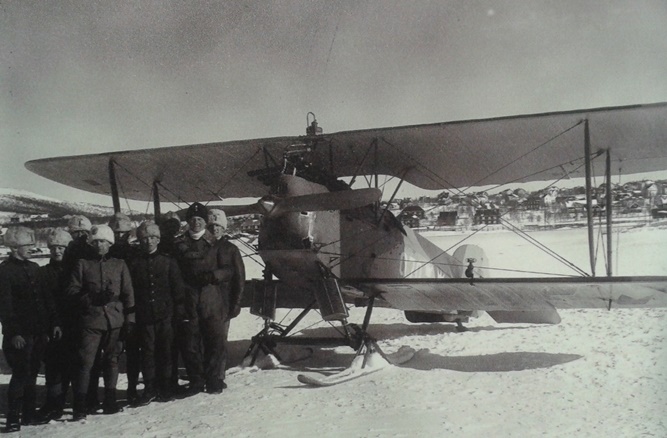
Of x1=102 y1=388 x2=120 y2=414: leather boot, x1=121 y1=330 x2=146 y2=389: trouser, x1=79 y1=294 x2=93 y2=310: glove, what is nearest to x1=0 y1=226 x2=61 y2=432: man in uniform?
x1=79 y1=294 x2=93 y2=310: glove

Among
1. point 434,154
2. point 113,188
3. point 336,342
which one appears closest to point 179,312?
point 336,342

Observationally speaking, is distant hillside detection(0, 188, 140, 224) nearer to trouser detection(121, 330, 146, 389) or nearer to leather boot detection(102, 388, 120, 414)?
trouser detection(121, 330, 146, 389)

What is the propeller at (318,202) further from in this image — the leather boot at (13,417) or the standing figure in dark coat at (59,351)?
the leather boot at (13,417)

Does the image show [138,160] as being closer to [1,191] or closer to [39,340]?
[1,191]

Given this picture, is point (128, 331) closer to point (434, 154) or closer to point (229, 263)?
point (229, 263)

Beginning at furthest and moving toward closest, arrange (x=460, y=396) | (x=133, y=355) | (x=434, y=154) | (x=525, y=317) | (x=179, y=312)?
(x=525, y=317)
(x=434, y=154)
(x=179, y=312)
(x=133, y=355)
(x=460, y=396)

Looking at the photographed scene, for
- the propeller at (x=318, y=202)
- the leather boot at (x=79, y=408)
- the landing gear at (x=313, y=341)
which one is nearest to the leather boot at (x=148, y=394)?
the leather boot at (x=79, y=408)

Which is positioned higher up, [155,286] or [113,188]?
[113,188]
